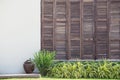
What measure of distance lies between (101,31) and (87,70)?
151 centimetres

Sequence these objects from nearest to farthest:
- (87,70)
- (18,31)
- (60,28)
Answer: (87,70) → (18,31) → (60,28)

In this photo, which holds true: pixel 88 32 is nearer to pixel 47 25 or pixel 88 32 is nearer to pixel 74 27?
pixel 74 27

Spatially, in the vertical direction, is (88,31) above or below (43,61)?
above

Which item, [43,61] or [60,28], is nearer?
[43,61]

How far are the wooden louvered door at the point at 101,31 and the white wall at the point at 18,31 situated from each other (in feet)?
6.71

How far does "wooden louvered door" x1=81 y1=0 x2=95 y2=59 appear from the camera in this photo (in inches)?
476

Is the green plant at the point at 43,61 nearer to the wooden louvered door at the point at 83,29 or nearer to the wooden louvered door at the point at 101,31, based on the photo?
the wooden louvered door at the point at 83,29

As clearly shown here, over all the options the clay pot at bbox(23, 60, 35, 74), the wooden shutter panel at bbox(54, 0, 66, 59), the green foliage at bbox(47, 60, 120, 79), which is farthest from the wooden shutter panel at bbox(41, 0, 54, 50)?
the green foliage at bbox(47, 60, 120, 79)

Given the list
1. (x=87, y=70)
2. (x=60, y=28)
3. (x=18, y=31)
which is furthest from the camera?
(x=60, y=28)

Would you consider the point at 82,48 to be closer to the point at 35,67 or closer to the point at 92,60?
the point at 92,60

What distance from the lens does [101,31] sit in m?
12.1

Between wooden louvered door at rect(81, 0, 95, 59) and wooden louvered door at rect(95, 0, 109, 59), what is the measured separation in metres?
0.14

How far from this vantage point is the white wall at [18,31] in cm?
1201

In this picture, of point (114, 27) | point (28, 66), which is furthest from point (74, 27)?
point (28, 66)
